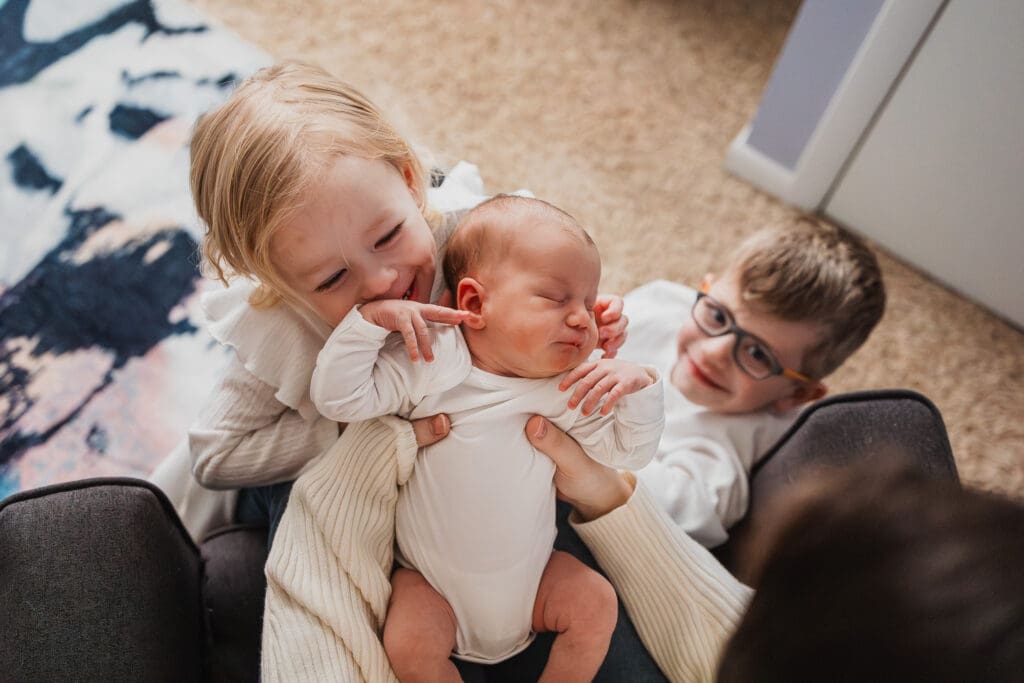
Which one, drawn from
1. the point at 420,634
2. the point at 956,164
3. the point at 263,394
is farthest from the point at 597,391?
the point at 956,164

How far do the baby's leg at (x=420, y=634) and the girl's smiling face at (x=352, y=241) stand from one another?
0.34m

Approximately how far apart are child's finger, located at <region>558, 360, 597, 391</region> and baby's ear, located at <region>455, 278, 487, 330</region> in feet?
0.37

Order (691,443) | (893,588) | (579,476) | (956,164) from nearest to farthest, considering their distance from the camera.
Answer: (893,588)
(579,476)
(691,443)
(956,164)

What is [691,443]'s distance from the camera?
117 cm

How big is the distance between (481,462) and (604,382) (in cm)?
17

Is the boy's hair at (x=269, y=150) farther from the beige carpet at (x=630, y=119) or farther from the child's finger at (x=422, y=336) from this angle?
the beige carpet at (x=630, y=119)

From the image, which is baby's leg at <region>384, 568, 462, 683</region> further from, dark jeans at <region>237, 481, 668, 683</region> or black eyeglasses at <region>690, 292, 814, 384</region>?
black eyeglasses at <region>690, 292, 814, 384</region>

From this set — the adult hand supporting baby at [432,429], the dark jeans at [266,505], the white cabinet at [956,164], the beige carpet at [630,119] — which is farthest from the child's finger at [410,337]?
the white cabinet at [956,164]

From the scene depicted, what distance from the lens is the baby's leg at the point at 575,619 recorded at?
808mm

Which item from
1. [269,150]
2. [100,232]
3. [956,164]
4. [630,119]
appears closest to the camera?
[269,150]

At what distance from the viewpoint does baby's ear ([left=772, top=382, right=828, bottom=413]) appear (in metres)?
1.19

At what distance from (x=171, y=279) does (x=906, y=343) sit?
161 cm

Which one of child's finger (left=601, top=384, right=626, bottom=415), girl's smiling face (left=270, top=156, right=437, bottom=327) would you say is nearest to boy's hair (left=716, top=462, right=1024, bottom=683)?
child's finger (left=601, top=384, right=626, bottom=415)

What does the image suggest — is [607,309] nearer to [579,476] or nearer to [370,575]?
[579,476]
